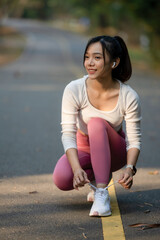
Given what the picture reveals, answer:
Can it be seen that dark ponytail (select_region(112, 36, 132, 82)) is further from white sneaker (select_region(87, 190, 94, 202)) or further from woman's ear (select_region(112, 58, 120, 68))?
white sneaker (select_region(87, 190, 94, 202))

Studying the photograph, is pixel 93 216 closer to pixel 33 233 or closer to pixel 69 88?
pixel 33 233

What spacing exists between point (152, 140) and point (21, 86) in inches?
345

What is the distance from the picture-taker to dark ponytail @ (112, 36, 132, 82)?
15.3 feet

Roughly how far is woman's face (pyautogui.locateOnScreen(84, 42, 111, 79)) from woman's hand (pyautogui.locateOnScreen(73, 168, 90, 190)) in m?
0.77

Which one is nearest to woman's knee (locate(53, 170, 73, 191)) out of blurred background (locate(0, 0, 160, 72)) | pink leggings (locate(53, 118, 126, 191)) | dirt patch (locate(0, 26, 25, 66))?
pink leggings (locate(53, 118, 126, 191))

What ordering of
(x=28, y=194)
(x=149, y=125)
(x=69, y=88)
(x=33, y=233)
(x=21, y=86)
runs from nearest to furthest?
(x=33, y=233), (x=69, y=88), (x=28, y=194), (x=149, y=125), (x=21, y=86)

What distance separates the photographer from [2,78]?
1969 cm

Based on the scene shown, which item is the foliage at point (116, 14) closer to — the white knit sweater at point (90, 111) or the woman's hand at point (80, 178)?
the white knit sweater at point (90, 111)

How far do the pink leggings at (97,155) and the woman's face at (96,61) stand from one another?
1.23ft

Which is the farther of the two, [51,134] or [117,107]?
[51,134]

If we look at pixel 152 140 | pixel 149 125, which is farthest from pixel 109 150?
pixel 149 125

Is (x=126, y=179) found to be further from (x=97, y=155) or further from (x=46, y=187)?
(x=46, y=187)

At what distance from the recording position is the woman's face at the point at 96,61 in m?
4.52

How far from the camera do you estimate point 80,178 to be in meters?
4.32
